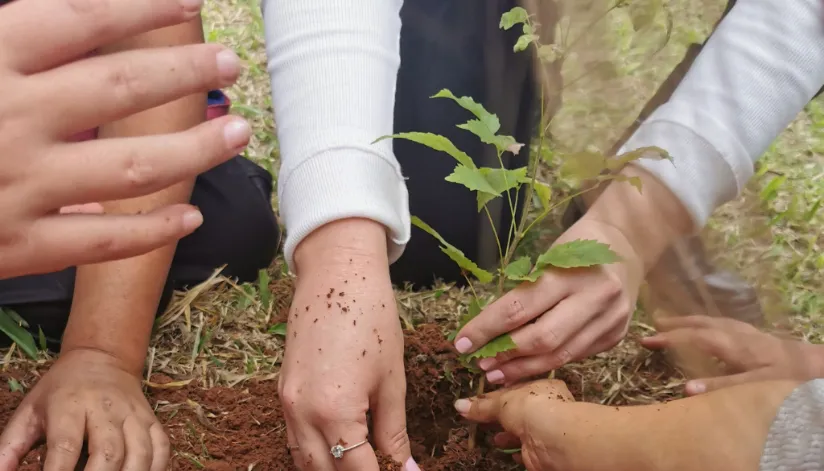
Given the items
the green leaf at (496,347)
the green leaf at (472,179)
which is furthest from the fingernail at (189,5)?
the green leaf at (496,347)

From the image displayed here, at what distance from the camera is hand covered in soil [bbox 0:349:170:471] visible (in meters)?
0.90

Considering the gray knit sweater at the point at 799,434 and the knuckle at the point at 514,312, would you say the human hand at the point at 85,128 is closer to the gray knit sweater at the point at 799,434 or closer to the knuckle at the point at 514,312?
the knuckle at the point at 514,312

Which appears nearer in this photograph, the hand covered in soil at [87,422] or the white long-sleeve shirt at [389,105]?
the white long-sleeve shirt at [389,105]

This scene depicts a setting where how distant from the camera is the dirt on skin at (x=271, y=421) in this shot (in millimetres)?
939

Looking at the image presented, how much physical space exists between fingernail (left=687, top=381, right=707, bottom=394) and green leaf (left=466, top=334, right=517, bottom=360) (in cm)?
27

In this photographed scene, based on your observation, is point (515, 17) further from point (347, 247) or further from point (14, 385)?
Result: point (14, 385)

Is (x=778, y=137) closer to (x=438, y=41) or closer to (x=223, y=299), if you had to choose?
(x=438, y=41)

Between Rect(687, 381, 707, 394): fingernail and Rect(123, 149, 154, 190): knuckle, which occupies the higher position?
Rect(123, 149, 154, 190): knuckle

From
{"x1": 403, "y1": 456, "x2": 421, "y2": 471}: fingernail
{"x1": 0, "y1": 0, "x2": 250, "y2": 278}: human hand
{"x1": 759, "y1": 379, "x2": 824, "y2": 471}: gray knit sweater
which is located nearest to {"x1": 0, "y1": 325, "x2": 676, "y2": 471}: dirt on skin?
{"x1": 403, "y1": 456, "x2": 421, "y2": 471}: fingernail

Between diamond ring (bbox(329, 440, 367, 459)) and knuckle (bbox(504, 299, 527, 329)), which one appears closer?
diamond ring (bbox(329, 440, 367, 459))

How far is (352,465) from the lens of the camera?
746 mm

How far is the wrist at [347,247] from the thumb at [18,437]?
0.46 meters

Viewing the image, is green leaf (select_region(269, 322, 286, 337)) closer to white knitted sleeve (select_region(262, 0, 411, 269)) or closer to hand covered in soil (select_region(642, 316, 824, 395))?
white knitted sleeve (select_region(262, 0, 411, 269))

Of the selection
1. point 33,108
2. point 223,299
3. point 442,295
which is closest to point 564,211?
point 442,295
